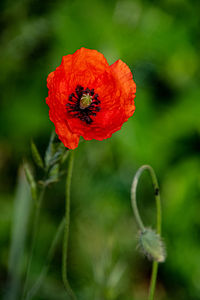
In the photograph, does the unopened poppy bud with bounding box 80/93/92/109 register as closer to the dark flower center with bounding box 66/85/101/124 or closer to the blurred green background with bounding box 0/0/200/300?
the dark flower center with bounding box 66/85/101/124

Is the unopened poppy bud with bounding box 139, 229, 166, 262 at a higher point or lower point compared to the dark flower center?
lower

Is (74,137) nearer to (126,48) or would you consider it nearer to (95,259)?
(95,259)

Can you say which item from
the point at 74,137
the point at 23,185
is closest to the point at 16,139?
the point at 23,185

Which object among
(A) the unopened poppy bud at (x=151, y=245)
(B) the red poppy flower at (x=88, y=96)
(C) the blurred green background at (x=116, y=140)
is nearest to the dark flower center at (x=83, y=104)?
(B) the red poppy flower at (x=88, y=96)

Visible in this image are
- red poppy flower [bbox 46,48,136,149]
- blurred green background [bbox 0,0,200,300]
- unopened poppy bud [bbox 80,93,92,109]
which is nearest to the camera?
red poppy flower [bbox 46,48,136,149]

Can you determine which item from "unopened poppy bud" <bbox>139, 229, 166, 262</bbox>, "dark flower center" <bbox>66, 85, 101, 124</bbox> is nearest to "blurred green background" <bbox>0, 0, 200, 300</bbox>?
"dark flower center" <bbox>66, 85, 101, 124</bbox>

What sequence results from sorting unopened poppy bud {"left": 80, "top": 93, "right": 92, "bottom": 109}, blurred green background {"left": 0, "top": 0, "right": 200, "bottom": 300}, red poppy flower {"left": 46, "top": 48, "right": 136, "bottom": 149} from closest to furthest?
red poppy flower {"left": 46, "top": 48, "right": 136, "bottom": 149} < unopened poppy bud {"left": 80, "top": 93, "right": 92, "bottom": 109} < blurred green background {"left": 0, "top": 0, "right": 200, "bottom": 300}

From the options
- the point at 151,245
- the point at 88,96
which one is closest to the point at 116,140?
the point at 88,96
